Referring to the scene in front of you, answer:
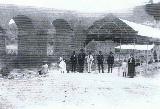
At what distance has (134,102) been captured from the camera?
442 inches

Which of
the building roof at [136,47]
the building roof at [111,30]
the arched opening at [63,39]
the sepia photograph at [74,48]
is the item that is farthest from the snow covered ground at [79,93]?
the arched opening at [63,39]

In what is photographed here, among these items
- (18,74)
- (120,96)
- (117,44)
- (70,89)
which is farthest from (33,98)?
(117,44)

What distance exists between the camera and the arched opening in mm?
21641

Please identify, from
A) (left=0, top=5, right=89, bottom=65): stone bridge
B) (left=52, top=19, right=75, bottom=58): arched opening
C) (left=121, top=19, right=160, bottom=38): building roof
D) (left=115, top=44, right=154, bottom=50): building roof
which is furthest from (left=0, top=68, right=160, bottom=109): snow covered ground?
(left=52, top=19, right=75, bottom=58): arched opening

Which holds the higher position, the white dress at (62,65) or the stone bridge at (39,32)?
the stone bridge at (39,32)

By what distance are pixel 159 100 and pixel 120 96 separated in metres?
1.65

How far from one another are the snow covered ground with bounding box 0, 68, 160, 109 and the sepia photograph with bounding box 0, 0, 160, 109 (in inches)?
1.5

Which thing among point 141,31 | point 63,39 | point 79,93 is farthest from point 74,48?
point 79,93

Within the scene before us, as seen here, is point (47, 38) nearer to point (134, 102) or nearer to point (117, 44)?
point (117, 44)

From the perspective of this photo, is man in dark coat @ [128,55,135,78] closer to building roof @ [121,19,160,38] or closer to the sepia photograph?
the sepia photograph

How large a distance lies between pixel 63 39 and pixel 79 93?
9542 millimetres

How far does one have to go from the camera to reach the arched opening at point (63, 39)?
21.6m

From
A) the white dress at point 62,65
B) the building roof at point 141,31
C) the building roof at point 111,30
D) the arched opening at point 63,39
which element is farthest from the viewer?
the arched opening at point 63,39

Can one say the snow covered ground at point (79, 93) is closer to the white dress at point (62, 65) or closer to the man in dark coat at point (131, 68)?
the man in dark coat at point (131, 68)
